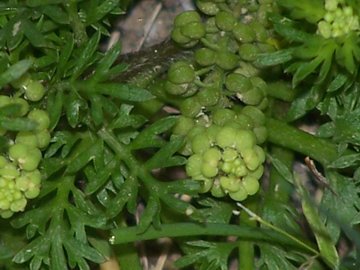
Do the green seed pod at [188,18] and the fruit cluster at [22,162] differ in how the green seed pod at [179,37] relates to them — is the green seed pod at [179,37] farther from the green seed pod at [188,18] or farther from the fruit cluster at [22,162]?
the fruit cluster at [22,162]

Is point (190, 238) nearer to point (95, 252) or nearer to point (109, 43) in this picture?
point (95, 252)

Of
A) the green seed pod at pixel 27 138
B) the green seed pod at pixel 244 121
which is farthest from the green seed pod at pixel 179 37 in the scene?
the green seed pod at pixel 27 138

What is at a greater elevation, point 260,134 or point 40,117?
point 40,117

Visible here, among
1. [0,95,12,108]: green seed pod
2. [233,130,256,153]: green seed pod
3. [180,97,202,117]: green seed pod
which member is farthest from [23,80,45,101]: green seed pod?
[233,130,256,153]: green seed pod

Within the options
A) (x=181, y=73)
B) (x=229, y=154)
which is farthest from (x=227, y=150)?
(x=181, y=73)

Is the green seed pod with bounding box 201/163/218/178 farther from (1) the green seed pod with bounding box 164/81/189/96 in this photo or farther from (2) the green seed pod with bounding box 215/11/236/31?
(2) the green seed pod with bounding box 215/11/236/31

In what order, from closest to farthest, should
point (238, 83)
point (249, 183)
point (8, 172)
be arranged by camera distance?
1. point (8, 172)
2. point (249, 183)
3. point (238, 83)

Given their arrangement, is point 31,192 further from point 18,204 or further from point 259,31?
point 259,31
